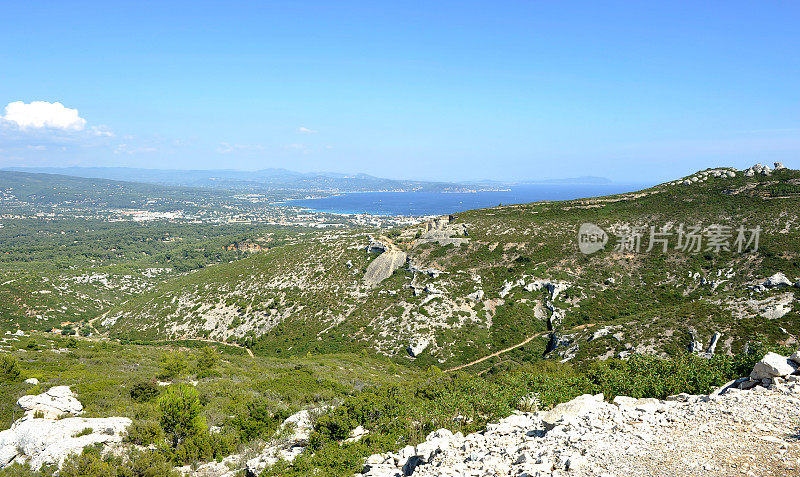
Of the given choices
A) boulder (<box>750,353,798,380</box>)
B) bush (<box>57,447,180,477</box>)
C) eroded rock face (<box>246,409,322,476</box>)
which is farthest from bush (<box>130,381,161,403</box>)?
boulder (<box>750,353,798,380</box>)

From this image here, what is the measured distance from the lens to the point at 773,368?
1714 centimetres

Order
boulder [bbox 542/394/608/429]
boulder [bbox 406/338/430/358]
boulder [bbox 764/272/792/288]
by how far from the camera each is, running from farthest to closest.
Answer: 1. boulder [bbox 406/338/430/358]
2. boulder [bbox 764/272/792/288]
3. boulder [bbox 542/394/608/429]

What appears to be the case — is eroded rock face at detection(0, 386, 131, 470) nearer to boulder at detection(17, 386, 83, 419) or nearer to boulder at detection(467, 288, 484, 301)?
boulder at detection(17, 386, 83, 419)

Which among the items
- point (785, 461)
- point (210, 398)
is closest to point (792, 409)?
point (785, 461)

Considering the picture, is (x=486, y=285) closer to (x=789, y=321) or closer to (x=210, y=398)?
(x=789, y=321)

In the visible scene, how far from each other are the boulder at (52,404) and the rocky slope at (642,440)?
19.6 meters

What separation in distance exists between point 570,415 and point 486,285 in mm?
43988

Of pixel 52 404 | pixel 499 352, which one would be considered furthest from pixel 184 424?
pixel 499 352

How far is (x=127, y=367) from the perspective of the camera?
109ft

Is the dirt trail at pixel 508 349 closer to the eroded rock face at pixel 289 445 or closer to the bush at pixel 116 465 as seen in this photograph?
the eroded rock face at pixel 289 445

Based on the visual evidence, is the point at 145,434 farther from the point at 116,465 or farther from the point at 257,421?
the point at 257,421

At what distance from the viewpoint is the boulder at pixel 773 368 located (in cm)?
1709

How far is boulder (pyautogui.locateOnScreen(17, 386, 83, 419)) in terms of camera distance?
2058 centimetres

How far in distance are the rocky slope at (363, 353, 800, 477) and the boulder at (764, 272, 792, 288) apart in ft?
119
